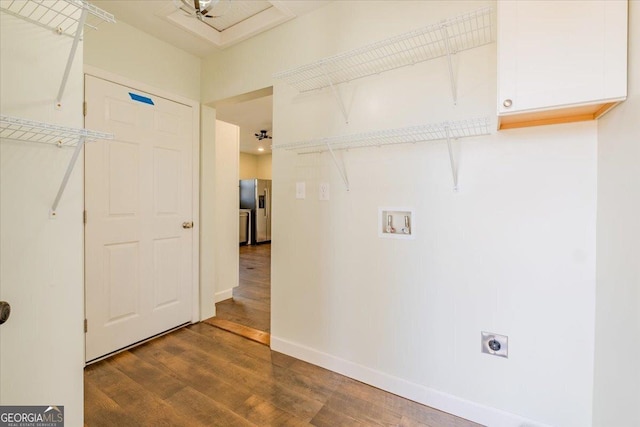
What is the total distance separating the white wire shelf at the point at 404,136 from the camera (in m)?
1.44

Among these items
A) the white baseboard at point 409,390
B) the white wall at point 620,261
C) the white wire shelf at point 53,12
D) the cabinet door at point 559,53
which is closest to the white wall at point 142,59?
the white wire shelf at point 53,12

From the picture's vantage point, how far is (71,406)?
A: 1128 millimetres

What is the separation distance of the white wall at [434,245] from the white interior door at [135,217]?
100 centimetres

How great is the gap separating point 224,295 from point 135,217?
5.05 ft

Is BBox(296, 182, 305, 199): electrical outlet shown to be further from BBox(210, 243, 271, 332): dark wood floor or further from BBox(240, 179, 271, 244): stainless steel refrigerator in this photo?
BBox(240, 179, 271, 244): stainless steel refrigerator

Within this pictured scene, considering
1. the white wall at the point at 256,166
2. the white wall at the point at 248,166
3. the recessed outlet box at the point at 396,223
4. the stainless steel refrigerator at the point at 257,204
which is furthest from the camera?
the white wall at the point at 256,166

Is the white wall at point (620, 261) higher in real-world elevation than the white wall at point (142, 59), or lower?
lower

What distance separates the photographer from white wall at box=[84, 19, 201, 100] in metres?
2.07

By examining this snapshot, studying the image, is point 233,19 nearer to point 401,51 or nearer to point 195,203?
point 401,51

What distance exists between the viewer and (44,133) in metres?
1.04

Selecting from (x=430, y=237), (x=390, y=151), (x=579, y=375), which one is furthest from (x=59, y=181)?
(x=579, y=375)

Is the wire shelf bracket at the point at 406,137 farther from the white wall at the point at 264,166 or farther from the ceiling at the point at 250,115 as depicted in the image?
the white wall at the point at 264,166

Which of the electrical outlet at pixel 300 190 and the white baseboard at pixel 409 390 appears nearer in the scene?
the white baseboard at pixel 409 390

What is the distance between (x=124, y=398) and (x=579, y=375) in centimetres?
243
